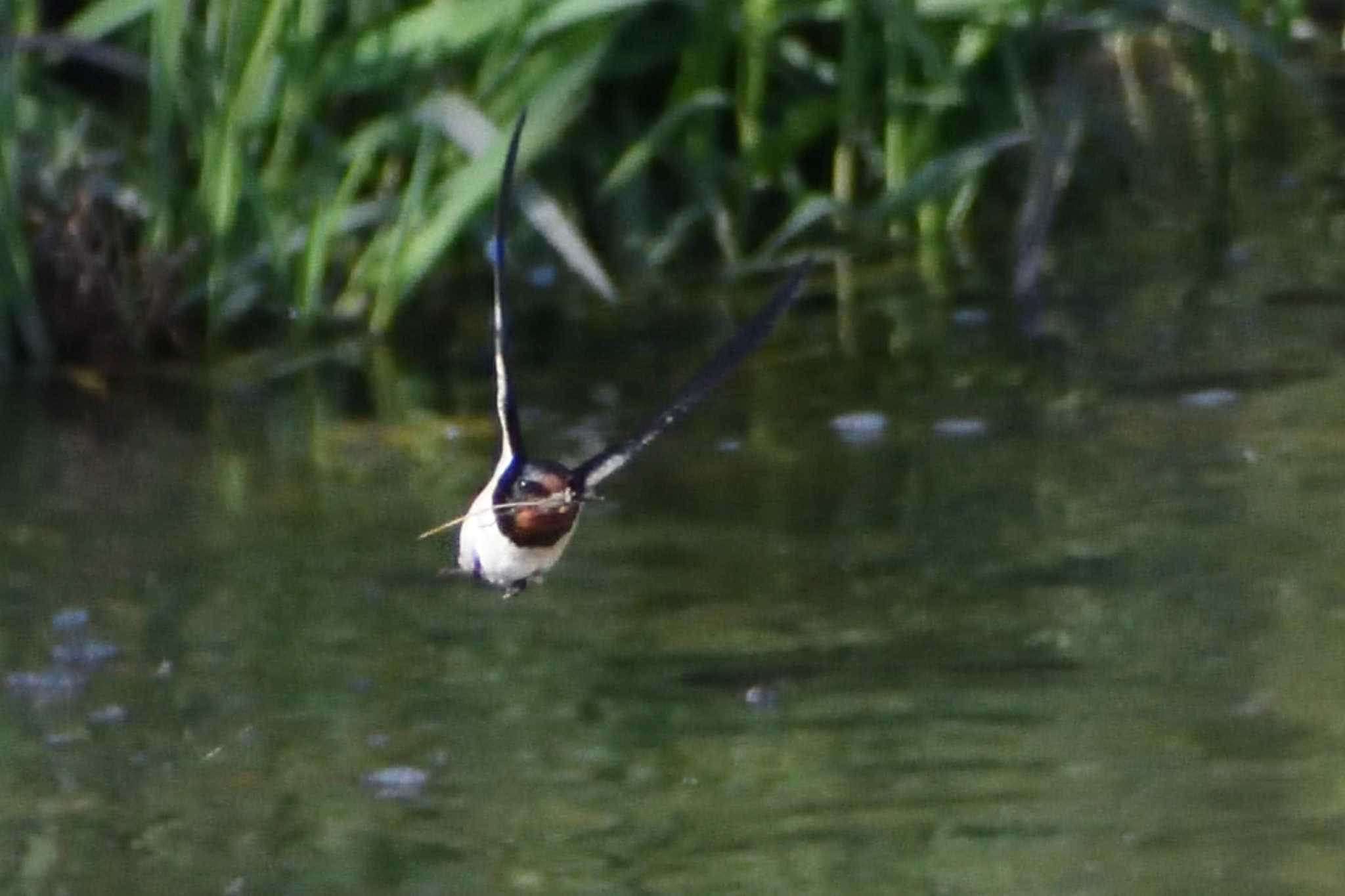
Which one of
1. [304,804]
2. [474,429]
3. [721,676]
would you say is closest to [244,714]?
[304,804]

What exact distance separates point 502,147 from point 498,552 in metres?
2.17

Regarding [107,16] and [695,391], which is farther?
[107,16]

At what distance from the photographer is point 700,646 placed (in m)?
3.29

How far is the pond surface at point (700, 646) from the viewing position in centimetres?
267

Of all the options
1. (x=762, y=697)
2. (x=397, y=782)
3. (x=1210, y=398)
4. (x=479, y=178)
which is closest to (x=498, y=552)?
(x=397, y=782)

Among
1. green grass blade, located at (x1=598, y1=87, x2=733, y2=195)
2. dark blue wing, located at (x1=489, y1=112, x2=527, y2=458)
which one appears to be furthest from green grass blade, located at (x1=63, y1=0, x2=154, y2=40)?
dark blue wing, located at (x1=489, y1=112, x2=527, y2=458)

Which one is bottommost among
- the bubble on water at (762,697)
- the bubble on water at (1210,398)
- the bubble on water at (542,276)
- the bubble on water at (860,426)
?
the bubble on water at (860,426)

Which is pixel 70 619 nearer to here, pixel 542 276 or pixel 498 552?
pixel 498 552

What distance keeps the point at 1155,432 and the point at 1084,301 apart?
82 cm

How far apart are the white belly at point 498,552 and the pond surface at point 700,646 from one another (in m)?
0.36

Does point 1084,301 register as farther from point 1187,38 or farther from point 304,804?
point 304,804

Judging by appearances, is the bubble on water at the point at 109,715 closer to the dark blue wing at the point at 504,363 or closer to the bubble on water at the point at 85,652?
the bubble on water at the point at 85,652

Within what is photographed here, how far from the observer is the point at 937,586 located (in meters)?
3.44

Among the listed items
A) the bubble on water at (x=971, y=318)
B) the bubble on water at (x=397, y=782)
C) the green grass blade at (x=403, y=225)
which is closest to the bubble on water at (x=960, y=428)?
the bubble on water at (x=971, y=318)
